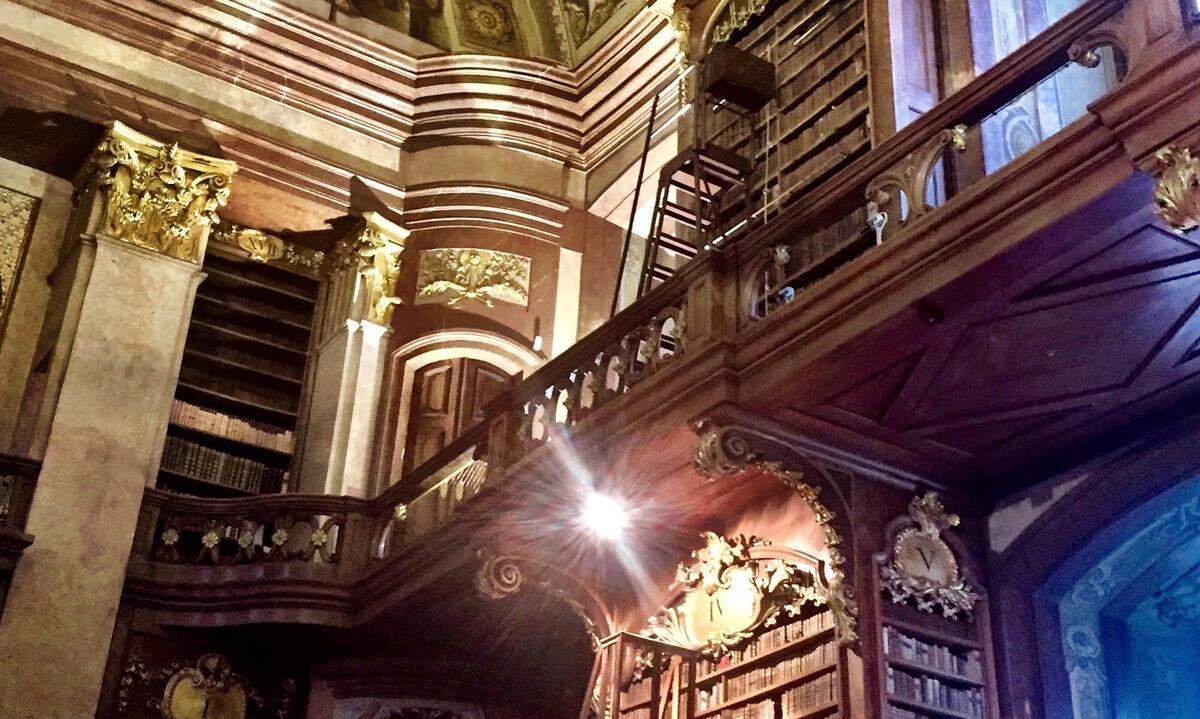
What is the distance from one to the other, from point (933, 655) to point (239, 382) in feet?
18.4

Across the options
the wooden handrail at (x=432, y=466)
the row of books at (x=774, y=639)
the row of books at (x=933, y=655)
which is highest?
the wooden handrail at (x=432, y=466)

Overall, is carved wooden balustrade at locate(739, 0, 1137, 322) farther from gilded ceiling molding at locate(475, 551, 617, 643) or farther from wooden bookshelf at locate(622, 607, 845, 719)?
gilded ceiling molding at locate(475, 551, 617, 643)

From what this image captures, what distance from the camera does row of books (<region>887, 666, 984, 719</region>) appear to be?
16.4 ft

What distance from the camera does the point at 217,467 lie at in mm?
8984

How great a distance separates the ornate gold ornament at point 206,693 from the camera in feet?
25.6

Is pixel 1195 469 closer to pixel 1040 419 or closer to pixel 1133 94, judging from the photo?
pixel 1040 419

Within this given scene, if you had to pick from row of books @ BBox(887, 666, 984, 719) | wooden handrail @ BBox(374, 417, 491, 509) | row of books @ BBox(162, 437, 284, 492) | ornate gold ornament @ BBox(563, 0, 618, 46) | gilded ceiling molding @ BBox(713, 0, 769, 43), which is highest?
ornate gold ornament @ BBox(563, 0, 618, 46)

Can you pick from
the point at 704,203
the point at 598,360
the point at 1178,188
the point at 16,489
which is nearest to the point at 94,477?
the point at 16,489

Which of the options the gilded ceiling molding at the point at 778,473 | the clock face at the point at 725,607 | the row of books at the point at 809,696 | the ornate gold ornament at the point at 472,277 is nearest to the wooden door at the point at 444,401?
the ornate gold ornament at the point at 472,277

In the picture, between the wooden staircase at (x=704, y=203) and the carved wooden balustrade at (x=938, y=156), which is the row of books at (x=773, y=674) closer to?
the carved wooden balustrade at (x=938, y=156)

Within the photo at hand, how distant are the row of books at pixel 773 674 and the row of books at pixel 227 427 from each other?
13.9 feet

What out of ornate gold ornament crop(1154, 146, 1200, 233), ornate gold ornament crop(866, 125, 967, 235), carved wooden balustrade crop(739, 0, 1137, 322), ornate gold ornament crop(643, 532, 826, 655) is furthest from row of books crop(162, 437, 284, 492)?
ornate gold ornament crop(1154, 146, 1200, 233)

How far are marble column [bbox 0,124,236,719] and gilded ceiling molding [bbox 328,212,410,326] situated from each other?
3.02 feet

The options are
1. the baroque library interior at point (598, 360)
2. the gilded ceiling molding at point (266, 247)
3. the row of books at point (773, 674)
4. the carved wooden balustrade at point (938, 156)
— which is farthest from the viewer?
the gilded ceiling molding at point (266, 247)
